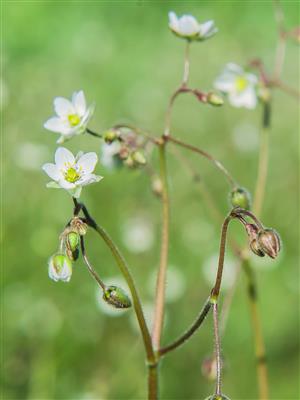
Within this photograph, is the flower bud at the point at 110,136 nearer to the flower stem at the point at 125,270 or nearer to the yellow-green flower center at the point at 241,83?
the flower stem at the point at 125,270

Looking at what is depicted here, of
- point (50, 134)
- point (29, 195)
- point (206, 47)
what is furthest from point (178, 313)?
point (206, 47)

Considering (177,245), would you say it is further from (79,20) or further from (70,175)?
(79,20)

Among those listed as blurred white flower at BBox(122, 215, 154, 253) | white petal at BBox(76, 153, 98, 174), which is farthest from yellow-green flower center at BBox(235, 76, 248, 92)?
blurred white flower at BBox(122, 215, 154, 253)

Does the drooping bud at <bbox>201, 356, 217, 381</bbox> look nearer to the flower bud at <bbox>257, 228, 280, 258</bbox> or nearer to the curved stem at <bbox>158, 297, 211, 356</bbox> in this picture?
the curved stem at <bbox>158, 297, 211, 356</bbox>

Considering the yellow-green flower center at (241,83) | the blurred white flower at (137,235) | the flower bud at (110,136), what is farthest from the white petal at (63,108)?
the blurred white flower at (137,235)

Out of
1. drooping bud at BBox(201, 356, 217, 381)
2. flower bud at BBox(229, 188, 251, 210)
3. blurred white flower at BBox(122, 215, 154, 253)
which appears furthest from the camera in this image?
blurred white flower at BBox(122, 215, 154, 253)

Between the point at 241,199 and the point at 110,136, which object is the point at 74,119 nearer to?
the point at 110,136
